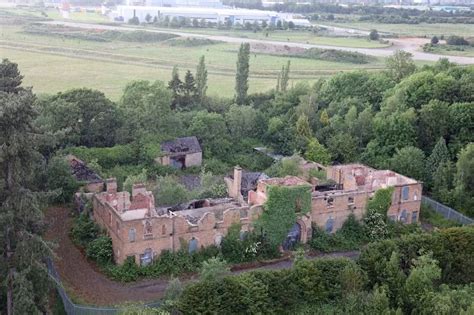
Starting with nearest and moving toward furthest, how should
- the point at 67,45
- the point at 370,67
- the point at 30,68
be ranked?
the point at 30,68 → the point at 370,67 → the point at 67,45

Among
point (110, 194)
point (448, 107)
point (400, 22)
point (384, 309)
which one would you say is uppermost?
point (400, 22)

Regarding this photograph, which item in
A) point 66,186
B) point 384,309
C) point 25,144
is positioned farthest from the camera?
point 66,186

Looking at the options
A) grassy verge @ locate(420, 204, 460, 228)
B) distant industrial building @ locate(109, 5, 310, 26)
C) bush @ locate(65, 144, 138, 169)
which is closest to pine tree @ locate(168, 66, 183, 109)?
bush @ locate(65, 144, 138, 169)

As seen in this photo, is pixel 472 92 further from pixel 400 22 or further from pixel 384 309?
pixel 400 22

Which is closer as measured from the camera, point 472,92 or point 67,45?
point 472,92

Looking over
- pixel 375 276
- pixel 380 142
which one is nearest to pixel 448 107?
pixel 380 142

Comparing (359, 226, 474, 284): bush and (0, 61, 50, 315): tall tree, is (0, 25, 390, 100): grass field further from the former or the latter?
(0, 61, 50, 315): tall tree

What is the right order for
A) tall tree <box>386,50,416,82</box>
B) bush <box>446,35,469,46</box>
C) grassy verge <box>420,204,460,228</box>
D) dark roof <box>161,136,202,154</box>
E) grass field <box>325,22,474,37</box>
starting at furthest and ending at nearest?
grass field <box>325,22,474,37</box>
bush <box>446,35,469,46</box>
tall tree <box>386,50,416,82</box>
dark roof <box>161,136,202,154</box>
grassy verge <box>420,204,460,228</box>

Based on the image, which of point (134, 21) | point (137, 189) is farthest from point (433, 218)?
point (134, 21)
